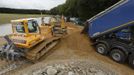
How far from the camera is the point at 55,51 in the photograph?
1141 centimetres

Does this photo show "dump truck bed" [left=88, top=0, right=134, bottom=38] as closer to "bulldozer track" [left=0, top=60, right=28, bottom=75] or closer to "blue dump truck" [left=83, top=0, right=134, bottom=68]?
"blue dump truck" [left=83, top=0, right=134, bottom=68]

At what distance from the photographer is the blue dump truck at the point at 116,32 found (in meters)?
9.67

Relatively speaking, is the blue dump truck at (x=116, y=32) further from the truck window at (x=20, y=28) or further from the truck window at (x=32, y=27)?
the truck window at (x=20, y=28)

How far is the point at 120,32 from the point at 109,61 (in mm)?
1693

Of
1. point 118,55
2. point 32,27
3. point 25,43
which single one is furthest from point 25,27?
point 118,55

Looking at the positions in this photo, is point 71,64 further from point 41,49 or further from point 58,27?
point 58,27

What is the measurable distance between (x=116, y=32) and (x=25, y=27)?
4936mm

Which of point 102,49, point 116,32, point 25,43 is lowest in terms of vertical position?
point 102,49

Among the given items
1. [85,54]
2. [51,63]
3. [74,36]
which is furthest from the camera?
[74,36]

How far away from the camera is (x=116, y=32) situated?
420 inches

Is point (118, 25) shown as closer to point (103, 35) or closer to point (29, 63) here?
point (103, 35)

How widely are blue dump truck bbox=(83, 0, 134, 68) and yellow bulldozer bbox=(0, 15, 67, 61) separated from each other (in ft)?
9.76

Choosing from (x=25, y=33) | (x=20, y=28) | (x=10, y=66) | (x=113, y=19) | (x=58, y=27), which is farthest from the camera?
(x=58, y=27)

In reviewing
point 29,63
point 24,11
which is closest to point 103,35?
point 29,63
